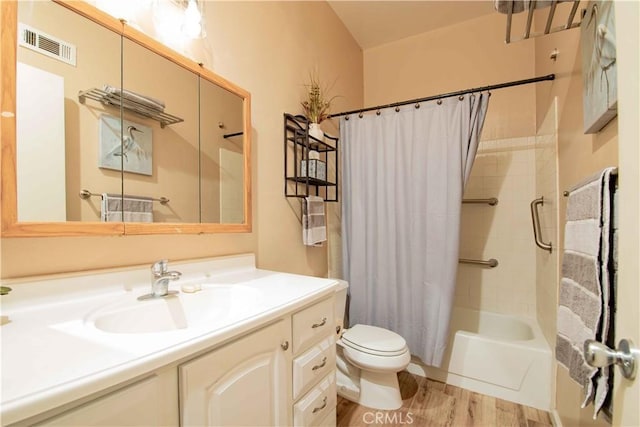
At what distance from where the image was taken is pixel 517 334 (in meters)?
2.14

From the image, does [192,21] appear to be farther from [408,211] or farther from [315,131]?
[408,211]

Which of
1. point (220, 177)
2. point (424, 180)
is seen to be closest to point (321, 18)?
A: point (424, 180)

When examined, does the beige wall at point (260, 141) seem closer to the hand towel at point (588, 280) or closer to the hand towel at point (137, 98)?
the hand towel at point (137, 98)

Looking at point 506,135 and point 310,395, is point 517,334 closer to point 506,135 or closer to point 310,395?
point 506,135

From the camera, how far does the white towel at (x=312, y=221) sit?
68.6 inches

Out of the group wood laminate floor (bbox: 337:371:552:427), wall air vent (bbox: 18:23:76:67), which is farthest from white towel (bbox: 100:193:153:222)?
wood laminate floor (bbox: 337:371:552:427)

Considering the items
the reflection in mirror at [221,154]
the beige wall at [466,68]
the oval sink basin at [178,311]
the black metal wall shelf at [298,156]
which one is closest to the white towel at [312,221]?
the black metal wall shelf at [298,156]

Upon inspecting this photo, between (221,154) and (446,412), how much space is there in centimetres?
190

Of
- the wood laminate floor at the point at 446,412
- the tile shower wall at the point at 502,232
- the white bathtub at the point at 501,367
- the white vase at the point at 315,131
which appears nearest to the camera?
the wood laminate floor at the point at 446,412

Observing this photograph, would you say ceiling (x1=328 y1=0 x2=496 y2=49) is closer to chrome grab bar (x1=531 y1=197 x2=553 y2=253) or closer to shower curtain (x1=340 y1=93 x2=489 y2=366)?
shower curtain (x1=340 y1=93 x2=489 y2=366)

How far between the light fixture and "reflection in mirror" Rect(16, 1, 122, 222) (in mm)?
310

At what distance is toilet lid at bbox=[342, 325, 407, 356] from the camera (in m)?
1.57

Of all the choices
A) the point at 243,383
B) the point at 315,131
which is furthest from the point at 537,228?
the point at 243,383

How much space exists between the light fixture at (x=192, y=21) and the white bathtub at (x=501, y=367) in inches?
89.1
